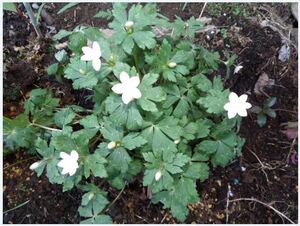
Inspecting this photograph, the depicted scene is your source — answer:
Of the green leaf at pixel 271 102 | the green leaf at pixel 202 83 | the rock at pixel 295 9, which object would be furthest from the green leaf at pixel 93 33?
the rock at pixel 295 9

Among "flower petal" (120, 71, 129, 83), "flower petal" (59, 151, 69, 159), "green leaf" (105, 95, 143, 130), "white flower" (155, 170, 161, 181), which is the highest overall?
"flower petal" (120, 71, 129, 83)

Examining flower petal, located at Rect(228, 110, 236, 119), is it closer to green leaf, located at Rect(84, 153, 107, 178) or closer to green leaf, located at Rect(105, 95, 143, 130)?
green leaf, located at Rect(105, 95, 143, 130)

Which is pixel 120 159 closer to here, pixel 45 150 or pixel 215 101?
pixel 45 150

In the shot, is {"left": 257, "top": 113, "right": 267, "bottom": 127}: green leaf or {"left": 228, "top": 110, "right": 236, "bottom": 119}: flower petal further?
{"left": 257, "top": 113, "right": 267, "bottom": 127}: green leaf

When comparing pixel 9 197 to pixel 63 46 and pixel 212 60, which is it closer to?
pixel 63 46

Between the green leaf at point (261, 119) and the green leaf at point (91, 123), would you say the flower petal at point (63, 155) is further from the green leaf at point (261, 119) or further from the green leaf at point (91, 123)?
the green leaf at point (261, 119)

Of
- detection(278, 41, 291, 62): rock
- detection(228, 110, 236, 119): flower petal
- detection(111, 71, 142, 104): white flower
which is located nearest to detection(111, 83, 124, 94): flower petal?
detection(111, 71, 142, 104): white flower

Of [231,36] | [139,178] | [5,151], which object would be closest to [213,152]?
[139,178]

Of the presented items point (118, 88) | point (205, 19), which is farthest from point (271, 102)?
point (118, 88)
